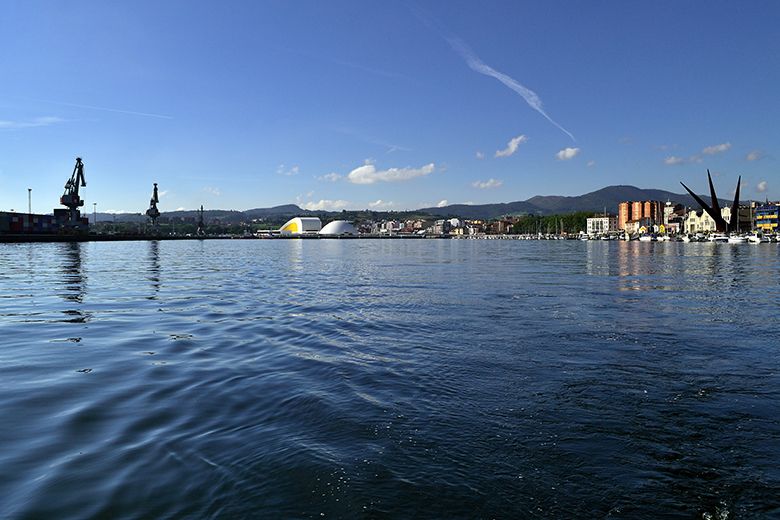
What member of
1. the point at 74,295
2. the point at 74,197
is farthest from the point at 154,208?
the point at 74,295

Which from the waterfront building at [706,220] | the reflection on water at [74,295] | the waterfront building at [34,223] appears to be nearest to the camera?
the reflection on water at [74,295]

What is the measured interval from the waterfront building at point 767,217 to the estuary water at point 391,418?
Answer: 153 metres

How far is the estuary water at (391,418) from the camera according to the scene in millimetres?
4199

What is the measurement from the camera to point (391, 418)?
243 inches

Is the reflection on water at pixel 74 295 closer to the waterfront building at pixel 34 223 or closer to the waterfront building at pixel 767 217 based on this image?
the waterfront building at pixel 34 223

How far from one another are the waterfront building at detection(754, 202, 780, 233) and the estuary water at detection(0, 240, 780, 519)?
153m

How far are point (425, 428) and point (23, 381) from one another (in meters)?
6.51

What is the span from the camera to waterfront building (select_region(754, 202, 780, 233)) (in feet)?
439

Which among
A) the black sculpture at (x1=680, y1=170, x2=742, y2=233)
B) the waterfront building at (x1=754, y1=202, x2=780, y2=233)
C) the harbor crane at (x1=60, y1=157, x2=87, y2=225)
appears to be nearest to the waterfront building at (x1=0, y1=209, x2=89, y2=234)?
the harbor crane at (x1=60, y1=157, x2=87, y2=225)

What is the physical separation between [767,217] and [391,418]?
16963 centimetres

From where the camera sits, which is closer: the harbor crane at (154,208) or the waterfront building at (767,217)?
the waterfront building at (767,217)

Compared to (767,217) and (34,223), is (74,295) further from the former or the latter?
(767,217)

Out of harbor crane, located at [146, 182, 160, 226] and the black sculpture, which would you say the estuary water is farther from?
harbor crane, located at [146, 182, 160, 226]

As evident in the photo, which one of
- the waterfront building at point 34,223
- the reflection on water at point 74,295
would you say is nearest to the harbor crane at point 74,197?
the waterfront building at point 34,223
